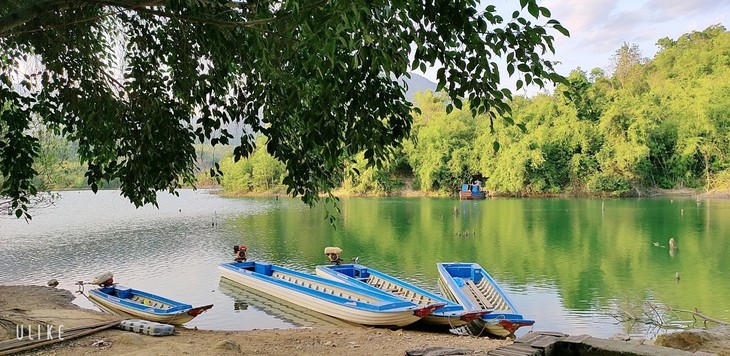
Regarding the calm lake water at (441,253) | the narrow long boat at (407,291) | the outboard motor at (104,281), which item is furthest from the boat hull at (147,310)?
the narrow long boat at (407,291)

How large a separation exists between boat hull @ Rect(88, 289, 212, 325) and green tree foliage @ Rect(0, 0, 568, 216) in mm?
5909

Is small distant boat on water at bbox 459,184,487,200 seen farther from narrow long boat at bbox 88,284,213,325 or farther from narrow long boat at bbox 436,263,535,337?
narrow long boat at bbox 88,284,213,325

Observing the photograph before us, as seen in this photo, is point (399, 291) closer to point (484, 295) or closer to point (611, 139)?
point (484, 295)

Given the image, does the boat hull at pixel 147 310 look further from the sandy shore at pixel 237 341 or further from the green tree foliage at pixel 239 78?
the green tree foliage at pixel 239 78

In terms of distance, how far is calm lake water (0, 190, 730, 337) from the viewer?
13.1 metres

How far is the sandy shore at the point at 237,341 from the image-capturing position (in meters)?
7.66

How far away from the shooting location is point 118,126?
16.1 ft

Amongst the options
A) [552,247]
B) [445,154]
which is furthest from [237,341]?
[445,154]

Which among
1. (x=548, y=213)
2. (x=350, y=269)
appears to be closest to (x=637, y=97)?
(x=548, y=213)

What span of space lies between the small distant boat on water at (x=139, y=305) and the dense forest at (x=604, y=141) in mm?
31334

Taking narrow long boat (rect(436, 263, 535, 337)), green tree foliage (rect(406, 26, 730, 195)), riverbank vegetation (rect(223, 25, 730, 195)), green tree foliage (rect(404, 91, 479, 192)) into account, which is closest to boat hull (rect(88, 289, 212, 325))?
narrow long boat (rect(436, 263, 535, 337))

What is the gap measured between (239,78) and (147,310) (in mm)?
7870

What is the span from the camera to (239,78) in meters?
5.09

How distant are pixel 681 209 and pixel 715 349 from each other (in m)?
32.1
